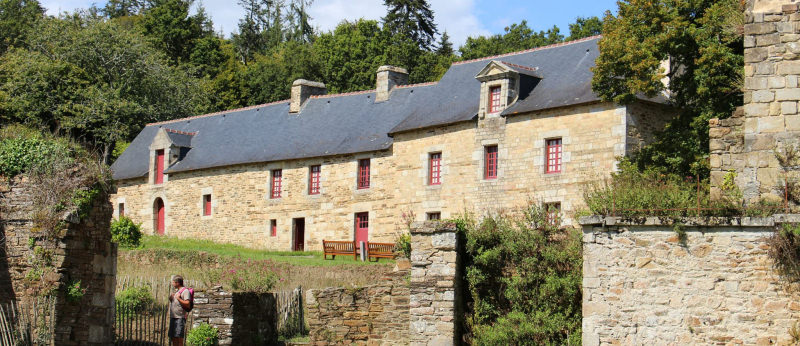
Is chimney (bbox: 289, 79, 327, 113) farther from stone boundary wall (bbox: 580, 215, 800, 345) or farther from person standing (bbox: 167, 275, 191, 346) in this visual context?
stone boundary wall (bbox: 580, 215, 800, 345)

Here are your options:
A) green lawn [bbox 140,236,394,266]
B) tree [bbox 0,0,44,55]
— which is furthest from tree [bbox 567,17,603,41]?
tree [bbox 0,0,44,55]

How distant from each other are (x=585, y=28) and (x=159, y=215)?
1927cm

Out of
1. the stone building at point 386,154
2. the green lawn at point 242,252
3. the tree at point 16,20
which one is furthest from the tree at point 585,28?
the tree at point 16,20

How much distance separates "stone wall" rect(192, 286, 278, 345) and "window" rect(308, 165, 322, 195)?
53.4ft

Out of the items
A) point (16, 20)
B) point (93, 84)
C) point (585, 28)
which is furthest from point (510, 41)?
point (16, 20)

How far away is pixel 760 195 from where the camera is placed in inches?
509

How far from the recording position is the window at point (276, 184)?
1357 inches

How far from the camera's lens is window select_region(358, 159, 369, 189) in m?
32.0

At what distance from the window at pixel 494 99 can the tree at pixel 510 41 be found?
1650cm

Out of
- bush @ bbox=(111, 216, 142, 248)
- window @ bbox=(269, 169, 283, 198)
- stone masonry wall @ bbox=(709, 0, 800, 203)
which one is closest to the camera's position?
stone masonry wall @ bbox=(709, 0, 800, 203)

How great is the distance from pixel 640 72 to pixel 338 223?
13.2m

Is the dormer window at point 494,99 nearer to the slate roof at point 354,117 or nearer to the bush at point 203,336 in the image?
the slate roof at point 354,117

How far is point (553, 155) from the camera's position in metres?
26.9

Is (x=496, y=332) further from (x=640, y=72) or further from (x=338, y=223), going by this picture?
(x=338, y=223)
